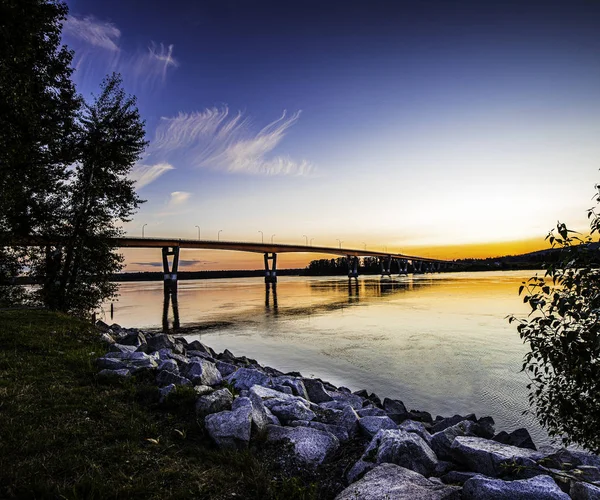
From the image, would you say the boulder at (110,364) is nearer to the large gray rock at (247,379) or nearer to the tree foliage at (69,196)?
the large gray rock at (247,379)

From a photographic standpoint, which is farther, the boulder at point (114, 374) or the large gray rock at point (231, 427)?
the boulder at point (114, 374)

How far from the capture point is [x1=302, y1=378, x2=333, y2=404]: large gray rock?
10617mm

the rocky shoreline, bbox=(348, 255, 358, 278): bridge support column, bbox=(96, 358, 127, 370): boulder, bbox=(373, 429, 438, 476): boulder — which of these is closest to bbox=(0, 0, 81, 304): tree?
bbox=(96, 358, 127, 370): boulder

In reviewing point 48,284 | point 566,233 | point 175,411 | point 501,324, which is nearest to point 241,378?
point 175,411

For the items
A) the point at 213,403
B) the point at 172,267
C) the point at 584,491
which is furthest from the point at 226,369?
the point at 172,267

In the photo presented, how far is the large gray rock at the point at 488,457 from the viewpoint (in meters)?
4.83

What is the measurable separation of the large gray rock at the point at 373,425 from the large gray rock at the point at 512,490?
8.95 feet

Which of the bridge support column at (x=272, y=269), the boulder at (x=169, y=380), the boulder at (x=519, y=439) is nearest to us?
the boulder at (x=519, y=439)

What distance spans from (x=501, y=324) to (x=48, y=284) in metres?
29.9

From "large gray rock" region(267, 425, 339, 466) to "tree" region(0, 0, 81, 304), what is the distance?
1184 cm

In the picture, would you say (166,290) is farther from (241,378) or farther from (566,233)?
(566,233)

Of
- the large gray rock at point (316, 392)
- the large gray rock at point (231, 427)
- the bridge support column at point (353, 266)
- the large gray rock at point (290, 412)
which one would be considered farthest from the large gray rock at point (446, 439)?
the bridge support column at point (353, 266)

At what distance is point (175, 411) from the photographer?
22.3ft

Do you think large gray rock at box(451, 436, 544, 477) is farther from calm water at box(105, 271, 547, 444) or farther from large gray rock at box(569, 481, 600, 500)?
calm water at box(105, 271, 547, 444)
